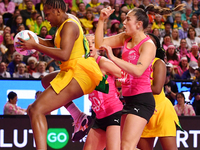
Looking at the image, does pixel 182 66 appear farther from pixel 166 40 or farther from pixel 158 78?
pixel 158 78

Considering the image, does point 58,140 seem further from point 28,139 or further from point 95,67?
point 95,67

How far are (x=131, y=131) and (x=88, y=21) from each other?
310 inches

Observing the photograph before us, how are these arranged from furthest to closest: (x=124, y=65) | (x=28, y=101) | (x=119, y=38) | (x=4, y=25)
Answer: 1. (x=4, y=25)
2. (x=28, y=101)
3. (x=119, y=38)
4. (x=124, y=65)

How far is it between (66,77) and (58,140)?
3.02m

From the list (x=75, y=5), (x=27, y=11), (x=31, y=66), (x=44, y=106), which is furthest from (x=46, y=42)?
(x=75, y=5)

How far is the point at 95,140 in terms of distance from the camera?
13.0 feet

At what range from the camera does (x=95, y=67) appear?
3.62m

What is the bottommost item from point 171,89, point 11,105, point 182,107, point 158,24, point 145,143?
point 182,107

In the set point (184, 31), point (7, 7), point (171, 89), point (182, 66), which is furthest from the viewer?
point (184, 31)

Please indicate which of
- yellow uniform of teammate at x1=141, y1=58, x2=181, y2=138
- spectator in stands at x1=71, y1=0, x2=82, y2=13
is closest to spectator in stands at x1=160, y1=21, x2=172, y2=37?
spectator in stands at x1=71, y1=0, x2=82, y2=13

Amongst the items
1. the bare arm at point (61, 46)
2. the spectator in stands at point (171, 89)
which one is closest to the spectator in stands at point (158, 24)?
the spectator in stands at point (171, 89)

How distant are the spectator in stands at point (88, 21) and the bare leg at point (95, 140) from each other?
7035mm

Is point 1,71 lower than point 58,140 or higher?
higher

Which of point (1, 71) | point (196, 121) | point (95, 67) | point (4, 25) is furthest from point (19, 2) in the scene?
point (95, 67)
